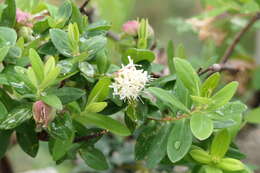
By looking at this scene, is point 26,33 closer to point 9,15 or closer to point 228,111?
point 9,15

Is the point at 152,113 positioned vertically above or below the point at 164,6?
above

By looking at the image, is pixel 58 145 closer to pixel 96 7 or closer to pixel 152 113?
pixel 152 113

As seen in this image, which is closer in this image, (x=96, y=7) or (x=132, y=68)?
(x=132, y=68)

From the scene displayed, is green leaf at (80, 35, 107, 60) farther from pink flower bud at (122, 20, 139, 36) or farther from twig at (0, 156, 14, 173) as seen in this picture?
twig at (0, 156, 14, 173)

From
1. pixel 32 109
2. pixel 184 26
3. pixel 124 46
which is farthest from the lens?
pixel 184 26

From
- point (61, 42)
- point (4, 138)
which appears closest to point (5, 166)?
point (4, 138)

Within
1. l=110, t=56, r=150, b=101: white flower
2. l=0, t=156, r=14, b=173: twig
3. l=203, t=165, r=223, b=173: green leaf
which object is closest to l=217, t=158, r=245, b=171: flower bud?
l=203, t=165, r=223, b=173: green leaf

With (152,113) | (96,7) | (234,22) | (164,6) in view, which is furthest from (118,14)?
(164,6)
